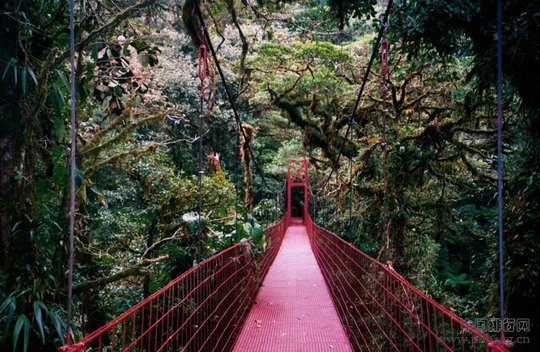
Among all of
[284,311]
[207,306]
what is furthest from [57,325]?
[284,311]

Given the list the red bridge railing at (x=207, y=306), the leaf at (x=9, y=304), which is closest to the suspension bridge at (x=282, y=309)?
the red bridge railing at (x=207, y=306)

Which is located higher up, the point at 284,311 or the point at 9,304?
the point at 9,304

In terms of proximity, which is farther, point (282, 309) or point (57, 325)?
point (282, 309)

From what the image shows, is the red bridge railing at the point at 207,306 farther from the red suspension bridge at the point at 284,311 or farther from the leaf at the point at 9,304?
the leaf at the point at 9,304

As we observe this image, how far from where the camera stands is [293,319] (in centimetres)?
287

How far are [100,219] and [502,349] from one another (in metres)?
3.26

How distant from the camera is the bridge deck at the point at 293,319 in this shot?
7.61 feet

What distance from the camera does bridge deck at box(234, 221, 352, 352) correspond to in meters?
2.32

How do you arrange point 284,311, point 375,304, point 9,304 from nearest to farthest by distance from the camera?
point 9,304 → point 375,304 → point 284,311

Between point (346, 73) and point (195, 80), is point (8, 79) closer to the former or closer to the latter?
point (346, 73)

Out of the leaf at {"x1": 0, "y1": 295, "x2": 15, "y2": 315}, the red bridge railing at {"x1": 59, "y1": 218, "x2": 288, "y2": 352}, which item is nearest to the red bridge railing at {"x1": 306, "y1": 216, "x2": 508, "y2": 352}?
the red bridge railing at {"x1": 59, "y1": 218, "x2": 288, "y2": 352}

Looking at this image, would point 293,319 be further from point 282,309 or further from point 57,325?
point 57,325

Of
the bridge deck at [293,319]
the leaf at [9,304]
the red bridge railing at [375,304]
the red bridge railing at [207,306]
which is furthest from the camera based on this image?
the bridge deck at [293,319]

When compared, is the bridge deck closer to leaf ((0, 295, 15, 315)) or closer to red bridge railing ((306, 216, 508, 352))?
red bridge railing ((306, 216, 508, 352))
